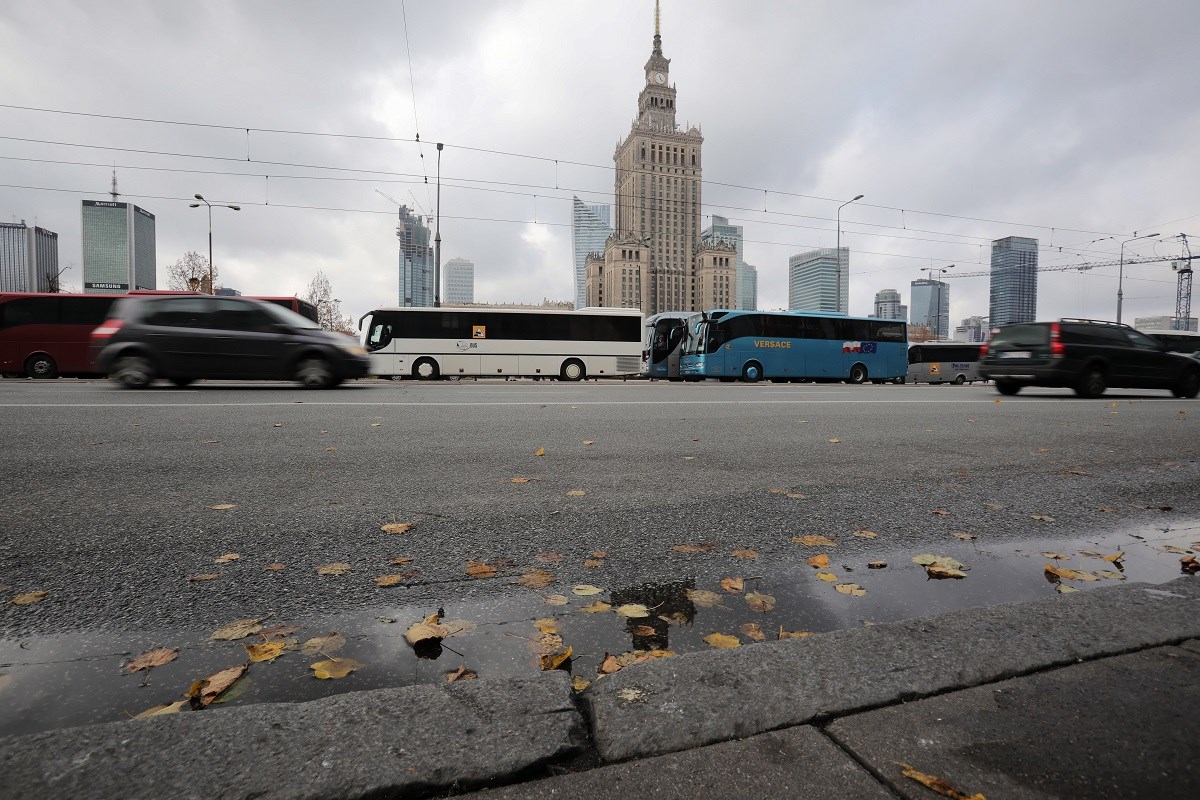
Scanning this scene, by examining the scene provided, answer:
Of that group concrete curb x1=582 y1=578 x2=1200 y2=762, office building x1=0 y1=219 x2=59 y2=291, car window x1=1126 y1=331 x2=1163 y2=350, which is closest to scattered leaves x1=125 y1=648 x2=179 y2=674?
concrete curb x1=582 y1=578 x2=1200 y2=762

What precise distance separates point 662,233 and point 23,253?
86.3 meters

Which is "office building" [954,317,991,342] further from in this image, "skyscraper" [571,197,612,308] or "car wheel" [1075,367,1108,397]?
"car wheel" [1075,367,1108,397]

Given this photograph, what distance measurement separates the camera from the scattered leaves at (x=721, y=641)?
1918 mm

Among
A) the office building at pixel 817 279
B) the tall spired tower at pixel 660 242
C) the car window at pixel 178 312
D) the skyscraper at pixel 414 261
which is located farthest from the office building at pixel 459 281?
the car window at pixel 178 312

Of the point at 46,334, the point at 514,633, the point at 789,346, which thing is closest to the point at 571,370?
the point at 789,346

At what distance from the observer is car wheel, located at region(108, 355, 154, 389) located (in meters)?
11.0

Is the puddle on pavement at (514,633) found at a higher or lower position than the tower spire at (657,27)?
lower

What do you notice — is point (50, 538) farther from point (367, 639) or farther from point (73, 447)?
point (73, 447)

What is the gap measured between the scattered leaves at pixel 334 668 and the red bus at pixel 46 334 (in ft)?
75.2

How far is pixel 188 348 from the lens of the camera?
1125 centimetres

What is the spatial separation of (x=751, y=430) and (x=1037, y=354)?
31.8ft

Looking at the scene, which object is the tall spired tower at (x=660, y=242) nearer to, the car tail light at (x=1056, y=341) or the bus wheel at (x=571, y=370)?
the bus wheel at (x=571, y=370)

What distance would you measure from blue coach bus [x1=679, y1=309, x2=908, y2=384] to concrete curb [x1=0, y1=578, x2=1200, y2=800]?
79.3ft

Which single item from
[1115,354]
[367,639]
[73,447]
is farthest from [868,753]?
[1115,354]
